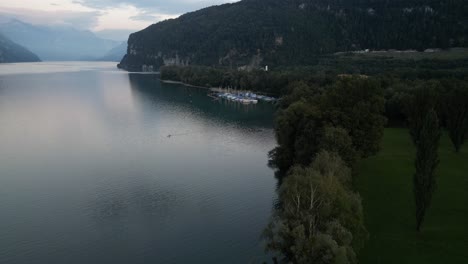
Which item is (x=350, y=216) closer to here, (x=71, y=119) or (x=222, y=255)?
(x=222, y=255)

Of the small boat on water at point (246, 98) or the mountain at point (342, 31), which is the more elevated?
the mountain at point (342, 31)

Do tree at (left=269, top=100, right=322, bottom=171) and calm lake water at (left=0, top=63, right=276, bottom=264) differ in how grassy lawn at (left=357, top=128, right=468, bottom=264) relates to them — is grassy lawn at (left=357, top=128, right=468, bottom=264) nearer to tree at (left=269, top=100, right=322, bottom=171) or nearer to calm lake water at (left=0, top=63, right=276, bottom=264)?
tree at (left=269, top=100, right=322, bottom=171)

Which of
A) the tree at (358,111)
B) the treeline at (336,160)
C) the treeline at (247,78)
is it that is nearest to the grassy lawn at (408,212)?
the treeline at (336,160)

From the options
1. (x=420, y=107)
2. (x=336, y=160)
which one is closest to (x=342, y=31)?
(x=420, y=107)

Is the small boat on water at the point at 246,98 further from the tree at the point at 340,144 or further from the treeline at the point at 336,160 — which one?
the tree at the point at 340,144

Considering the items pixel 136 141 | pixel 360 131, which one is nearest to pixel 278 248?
pixel 360 131

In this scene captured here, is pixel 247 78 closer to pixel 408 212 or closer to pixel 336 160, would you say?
pixel 336 160

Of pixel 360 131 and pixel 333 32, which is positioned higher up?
pixel 333 32
